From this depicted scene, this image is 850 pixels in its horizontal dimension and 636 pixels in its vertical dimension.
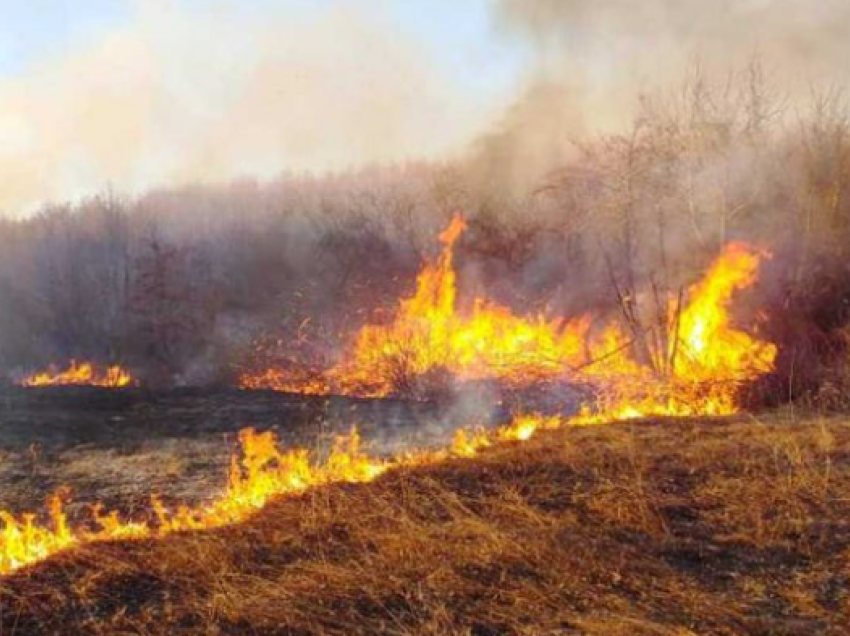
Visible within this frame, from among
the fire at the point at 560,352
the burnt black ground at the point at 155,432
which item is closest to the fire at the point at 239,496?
the burnt black ground at the point at 155,432

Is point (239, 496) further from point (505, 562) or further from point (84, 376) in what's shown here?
point (84, 376)

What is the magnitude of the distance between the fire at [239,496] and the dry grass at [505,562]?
0.33 meters

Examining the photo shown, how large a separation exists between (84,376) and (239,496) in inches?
500

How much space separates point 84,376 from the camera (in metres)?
18.5

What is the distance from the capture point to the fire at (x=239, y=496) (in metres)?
6.16

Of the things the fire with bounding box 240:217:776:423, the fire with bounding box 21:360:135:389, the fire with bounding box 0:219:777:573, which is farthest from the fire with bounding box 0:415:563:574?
the fire with bounding box 21:360:135:389

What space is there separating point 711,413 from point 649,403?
0.87 m

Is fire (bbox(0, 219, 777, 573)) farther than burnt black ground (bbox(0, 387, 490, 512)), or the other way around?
fire (bbox(0, 219, 777, 573))

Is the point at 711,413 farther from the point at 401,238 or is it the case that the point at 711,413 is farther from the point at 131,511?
the point at 401,238

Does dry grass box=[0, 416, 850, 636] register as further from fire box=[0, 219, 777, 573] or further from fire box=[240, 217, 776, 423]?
fire box=[240, 217, 776, 423]

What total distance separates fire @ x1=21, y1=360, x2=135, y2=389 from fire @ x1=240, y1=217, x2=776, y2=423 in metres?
3.93

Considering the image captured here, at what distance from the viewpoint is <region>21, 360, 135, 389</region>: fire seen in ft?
59.0

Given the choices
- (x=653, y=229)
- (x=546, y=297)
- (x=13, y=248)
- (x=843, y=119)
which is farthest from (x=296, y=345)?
(x=13, y=248)

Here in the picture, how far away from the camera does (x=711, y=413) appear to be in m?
11.4
